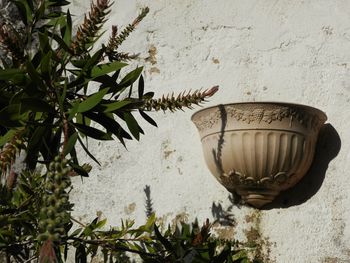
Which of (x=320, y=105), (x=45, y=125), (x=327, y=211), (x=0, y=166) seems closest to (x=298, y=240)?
(x=327, y=211)

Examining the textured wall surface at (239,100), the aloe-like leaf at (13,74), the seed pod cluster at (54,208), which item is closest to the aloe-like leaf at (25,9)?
the aloe-like leaf at (13,74)

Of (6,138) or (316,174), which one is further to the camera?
(316,174)

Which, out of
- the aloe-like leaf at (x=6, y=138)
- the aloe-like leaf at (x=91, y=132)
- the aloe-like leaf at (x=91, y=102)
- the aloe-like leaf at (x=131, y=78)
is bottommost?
the aloe-like leaf at (x=6, y=138)

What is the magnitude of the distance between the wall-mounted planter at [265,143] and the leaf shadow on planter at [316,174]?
65mm

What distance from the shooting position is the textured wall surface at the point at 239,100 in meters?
2.49

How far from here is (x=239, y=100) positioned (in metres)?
2.79

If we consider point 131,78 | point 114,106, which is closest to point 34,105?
point 114,106

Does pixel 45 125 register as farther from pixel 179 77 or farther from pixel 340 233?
pixel 179 77

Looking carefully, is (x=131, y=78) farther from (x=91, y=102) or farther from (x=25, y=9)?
(x=25, y=9)

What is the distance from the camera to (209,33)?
2.97 m

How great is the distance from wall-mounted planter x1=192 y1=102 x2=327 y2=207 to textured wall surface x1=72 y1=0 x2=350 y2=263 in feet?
0.42

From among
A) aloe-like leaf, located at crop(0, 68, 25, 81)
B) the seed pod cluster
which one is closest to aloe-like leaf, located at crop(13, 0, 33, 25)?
aloe-like leaf, located at crop(0, 68, 25, 81)

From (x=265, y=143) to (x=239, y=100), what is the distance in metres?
0.43

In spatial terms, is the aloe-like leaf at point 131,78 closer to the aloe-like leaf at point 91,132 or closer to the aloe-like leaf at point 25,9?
the aloe-like leaf at point 91,132
